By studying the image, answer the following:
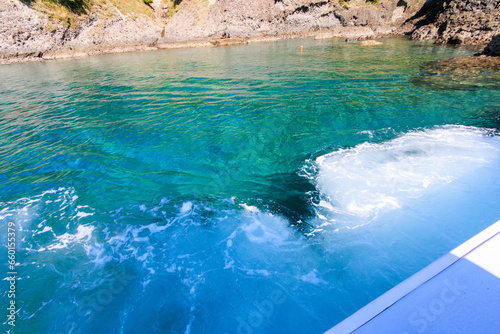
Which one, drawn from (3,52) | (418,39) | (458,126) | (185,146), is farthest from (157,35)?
(458,126)

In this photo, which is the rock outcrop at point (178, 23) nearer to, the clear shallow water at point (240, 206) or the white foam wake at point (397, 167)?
the clear shallow water at point (240, 206)

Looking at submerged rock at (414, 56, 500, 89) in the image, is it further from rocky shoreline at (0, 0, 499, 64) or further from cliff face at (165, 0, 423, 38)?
cliff face at (165, 0, 423, 38)

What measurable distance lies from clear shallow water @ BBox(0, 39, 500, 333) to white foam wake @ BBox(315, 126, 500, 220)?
0.14 feet

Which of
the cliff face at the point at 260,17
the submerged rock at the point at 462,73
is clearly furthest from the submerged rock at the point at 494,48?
the cliff face at the point at 260,17

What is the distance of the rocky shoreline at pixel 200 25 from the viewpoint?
3284 centimetres

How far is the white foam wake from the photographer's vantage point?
4.51m

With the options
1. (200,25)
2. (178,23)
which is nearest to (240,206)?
(200,25)

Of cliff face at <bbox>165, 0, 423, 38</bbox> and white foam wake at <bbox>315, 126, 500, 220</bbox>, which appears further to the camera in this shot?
cliff face at <bbox>165, 0, 423, 38</bbox>

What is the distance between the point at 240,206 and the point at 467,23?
32.7 metres

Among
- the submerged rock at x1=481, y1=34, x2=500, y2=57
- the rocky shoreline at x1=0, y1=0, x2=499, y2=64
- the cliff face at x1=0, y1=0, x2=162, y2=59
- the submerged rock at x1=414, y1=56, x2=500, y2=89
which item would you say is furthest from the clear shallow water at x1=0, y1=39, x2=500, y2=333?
the cliff face at x1=0, y1=0, x2=162, y2=59

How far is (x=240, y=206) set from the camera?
182 inches

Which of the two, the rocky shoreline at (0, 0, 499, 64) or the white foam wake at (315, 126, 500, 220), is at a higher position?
the rocky shoreline at (0, 0, 499, 64)

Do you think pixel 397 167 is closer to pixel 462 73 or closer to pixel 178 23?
pixel 462 73

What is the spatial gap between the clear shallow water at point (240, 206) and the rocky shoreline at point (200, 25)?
3044 cm
